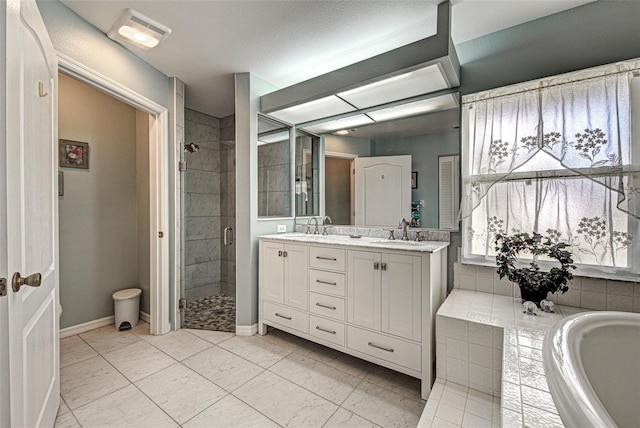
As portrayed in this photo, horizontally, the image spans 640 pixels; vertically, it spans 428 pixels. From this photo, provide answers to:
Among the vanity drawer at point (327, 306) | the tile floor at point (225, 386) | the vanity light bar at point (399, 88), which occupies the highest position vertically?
the vanity light bar at point (399, 88)

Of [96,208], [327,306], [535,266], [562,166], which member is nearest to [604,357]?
[535,266]

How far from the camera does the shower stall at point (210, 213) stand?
11.6ft

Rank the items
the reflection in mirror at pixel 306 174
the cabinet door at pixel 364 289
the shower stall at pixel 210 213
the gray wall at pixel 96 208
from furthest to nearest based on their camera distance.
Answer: the shower stall at pixel 210 213
the reflection in mirror at pixel 306 174
the gray wall at pixel 96 208
the cabinet door at pixel 364 289

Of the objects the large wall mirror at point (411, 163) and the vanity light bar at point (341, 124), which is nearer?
the large wall mirror at point (411, 163)

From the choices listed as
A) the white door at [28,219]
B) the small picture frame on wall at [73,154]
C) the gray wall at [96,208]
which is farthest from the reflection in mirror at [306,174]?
the small picture frame on wall at [73,154]

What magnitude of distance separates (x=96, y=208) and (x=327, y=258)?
2438 mm

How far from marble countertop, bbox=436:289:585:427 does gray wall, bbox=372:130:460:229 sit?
2.10 feet

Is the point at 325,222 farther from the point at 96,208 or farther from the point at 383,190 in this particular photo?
the point at 96,208

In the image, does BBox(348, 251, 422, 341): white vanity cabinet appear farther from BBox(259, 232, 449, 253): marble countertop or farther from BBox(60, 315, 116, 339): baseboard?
BBox(60, 315, 116, 339): baseboard

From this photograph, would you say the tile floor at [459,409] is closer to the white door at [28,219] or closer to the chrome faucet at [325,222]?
the chrome faucet at [325,222]

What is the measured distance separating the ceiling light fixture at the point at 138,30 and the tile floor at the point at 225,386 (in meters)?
2.44

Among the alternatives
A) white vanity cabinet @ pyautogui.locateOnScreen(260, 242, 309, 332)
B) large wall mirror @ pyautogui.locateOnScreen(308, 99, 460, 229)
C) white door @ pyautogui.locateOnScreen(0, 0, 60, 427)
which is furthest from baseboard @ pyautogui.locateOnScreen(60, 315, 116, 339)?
large wall mirror @ pyautogui.locateOnScreen(308, 99, 460, 229)

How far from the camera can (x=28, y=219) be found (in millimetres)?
1120

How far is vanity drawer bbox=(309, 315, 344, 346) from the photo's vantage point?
2.12 meters
